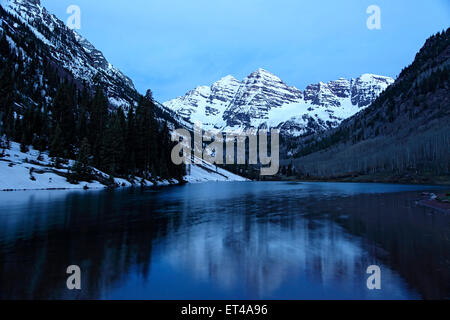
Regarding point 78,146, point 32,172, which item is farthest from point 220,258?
point 78,146

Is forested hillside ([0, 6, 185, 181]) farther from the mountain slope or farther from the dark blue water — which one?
the dark blue water

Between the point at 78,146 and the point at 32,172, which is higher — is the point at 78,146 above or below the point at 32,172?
above

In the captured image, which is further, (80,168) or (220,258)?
(80,168)

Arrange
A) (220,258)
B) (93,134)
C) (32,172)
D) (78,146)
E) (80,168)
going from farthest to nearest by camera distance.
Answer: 1. (93,134)
2. (78,146)
3. (80,168)
4. (32,172)
5. (220,258)

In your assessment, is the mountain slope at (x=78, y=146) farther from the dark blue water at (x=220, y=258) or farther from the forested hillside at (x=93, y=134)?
the dark blue water at (x=220, y=258)

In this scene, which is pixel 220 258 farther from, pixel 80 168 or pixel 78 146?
pixel 78 146

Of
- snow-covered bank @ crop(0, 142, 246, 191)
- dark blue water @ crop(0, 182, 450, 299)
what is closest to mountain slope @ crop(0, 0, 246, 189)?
snow-covered bank @ crop(0, 142, 246, 191)

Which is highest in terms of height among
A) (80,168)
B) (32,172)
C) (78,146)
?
(78,146)

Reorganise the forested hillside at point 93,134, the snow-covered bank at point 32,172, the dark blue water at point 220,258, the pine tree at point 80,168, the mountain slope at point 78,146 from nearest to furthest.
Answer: the dark blue water at point 220,258, the snow-covered bank at point 32,172, the mountain slope at point 78,146, the pine tree at point 80,168, the forested hillside at point 93,134

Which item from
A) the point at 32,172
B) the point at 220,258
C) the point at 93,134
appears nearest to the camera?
the point at 220,258

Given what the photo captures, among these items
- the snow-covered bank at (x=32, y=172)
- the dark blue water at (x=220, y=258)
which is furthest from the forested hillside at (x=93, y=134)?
the dark blue water at (x=220, y=258)

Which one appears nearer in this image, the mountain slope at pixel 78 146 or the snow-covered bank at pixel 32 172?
the snow-covered bank at pixel 32 172
